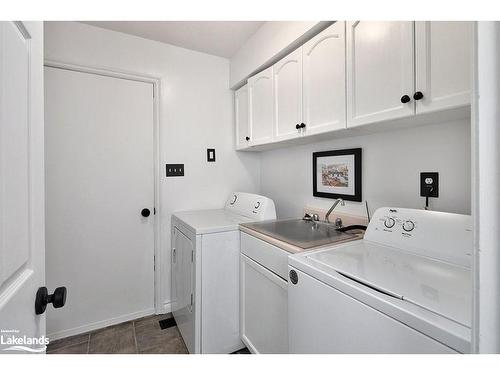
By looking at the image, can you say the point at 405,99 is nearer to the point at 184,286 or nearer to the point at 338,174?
the point at 338,174

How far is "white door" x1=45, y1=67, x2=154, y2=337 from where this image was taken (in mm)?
1788

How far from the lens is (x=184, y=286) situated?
1766 mm

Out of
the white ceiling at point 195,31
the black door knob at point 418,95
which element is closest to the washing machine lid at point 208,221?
the black door knob at point 418,95

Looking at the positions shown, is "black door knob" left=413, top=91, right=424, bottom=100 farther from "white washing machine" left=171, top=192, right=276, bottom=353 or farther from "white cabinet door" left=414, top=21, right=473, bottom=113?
"white washing machine" left=171, top=192, right=276, bottom=353

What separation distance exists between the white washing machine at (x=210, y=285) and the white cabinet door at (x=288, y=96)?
2.12 ft

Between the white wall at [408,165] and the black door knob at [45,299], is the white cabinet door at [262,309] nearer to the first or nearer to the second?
the white wall at [408,165]

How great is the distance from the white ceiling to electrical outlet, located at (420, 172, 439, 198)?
1.62 m

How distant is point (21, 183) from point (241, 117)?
75.8 inches

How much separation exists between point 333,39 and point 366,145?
2.14ft

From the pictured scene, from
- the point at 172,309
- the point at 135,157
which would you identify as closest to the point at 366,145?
the point at 135,157

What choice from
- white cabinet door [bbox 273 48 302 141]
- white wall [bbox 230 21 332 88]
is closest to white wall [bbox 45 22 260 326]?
white wall [bbox 230 21 332 88]

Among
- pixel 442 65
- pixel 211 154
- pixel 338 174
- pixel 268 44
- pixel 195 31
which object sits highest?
pixel 195 31

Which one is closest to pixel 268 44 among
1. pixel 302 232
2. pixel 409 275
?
pixel 302 232

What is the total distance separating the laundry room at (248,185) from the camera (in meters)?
0.54
